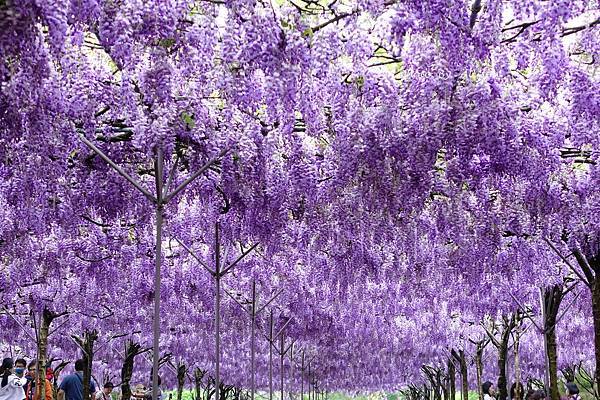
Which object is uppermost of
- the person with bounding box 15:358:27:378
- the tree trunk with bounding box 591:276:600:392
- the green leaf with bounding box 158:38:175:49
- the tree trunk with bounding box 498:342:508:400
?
the green leaf with bounding box 158:38:175:49

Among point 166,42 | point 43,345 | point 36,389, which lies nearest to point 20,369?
point 36,389

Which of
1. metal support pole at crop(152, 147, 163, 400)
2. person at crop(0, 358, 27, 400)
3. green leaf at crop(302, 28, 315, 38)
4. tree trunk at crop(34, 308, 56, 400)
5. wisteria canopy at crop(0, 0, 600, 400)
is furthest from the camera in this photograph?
tree trunk at crop(34, 308, 56, 400)

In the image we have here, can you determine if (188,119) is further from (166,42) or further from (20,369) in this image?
(20,369)

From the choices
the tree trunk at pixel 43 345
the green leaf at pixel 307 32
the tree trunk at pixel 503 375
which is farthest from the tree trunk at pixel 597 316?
the tree trunk at pixel 43 345

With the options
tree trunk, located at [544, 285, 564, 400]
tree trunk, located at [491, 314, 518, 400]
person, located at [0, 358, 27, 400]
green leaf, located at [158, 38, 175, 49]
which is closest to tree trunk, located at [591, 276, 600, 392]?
tree trunk, located at [544, 285, 564, 400]

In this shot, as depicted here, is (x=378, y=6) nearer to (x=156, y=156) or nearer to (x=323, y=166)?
(x=156, y=156)

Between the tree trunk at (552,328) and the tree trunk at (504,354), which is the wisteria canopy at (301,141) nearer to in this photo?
the tree trunk at (552,328)

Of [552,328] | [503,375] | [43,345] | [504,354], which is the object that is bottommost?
[503,375]

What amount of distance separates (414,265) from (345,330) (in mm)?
8038

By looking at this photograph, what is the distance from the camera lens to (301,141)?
28.6 ft

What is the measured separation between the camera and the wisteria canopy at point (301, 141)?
18.9 ft

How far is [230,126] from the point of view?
24.3 ft

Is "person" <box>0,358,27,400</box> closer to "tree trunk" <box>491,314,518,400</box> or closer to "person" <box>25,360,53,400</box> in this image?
"person" <box>25,360,53,400</box>

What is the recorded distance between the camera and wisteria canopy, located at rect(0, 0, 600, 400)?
18.9 ft
